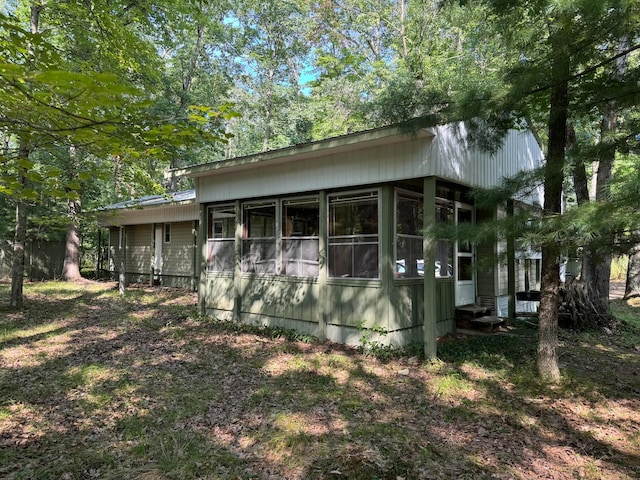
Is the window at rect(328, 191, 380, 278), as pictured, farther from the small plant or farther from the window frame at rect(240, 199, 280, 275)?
the window frame at rect(240, 199, 280, 275)

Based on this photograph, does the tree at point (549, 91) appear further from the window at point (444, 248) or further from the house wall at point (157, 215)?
the house wall at point (157, 215)

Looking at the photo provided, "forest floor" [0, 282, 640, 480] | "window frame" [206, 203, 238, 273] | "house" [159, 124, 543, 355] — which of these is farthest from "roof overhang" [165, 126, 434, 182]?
"forest floor" [0, 282, 640, 480]

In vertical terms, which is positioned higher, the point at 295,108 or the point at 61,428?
the point at 295,108

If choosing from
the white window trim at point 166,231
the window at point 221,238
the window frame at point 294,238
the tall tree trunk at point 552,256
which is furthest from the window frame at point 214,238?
the white window trim at point 166,231

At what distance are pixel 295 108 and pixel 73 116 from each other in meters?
24.8

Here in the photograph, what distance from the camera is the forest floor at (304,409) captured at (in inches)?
129

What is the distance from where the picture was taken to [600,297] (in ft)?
29.3

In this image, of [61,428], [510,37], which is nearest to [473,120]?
[510,37]

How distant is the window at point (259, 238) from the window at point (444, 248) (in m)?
3.29

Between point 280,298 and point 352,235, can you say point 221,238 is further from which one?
point 352,235

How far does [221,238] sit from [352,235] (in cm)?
380

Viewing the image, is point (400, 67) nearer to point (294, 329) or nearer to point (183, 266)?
point (183, 266)

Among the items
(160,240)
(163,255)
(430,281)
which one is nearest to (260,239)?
(430,281)

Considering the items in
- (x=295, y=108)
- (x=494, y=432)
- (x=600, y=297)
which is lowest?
(x=494, y=432)
